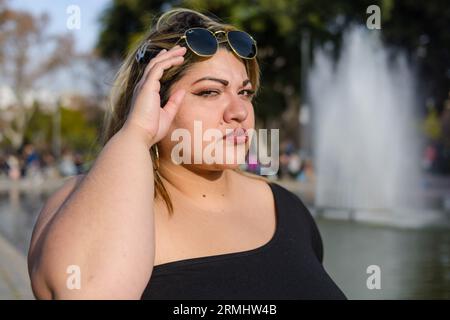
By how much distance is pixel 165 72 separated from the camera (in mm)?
1581

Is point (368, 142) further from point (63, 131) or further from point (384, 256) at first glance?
point (63, 131)

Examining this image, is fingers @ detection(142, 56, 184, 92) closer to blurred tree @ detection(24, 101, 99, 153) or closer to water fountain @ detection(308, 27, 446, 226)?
water fountain @ detection(308, 27, 446, 226)

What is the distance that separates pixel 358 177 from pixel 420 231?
5870 mm

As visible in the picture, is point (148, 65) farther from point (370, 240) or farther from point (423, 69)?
point (423, 69)

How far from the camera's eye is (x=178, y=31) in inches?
64.6

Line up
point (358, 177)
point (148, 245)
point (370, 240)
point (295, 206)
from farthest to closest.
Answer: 1. point (358, 177)
2. point (370, 240)
3. point (295, 206)
4. point (148, 245)

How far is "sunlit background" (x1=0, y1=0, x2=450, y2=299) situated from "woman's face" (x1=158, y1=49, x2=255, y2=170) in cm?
31

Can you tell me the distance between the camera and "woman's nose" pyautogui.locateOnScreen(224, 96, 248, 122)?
1597 millimetres

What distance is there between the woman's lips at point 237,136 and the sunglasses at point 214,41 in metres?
0.18

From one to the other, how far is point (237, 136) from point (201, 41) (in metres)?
0.23

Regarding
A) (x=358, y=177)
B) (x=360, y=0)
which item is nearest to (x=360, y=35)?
(x=360, y=0)

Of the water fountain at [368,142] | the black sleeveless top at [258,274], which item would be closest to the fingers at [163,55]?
the black sleeveless top at [258,274]

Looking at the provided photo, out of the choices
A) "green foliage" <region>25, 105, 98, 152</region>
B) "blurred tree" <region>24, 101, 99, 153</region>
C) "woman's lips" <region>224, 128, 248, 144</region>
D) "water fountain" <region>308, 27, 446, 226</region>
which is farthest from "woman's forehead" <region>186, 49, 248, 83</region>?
"green foliage" <region>25, 105, 98, 152</region>

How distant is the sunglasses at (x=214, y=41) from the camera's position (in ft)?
5.28
